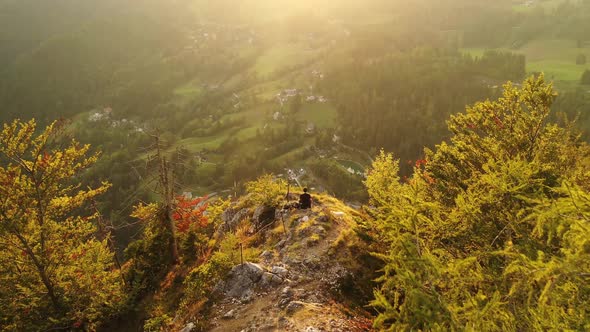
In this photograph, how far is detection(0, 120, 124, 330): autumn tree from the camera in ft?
70.4

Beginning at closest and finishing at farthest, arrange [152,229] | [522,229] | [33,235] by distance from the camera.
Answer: [522,229] → [33,235] → [152,229]

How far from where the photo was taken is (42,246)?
22.7 meters

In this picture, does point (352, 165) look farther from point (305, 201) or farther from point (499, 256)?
point (499, 256)

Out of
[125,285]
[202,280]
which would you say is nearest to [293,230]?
[202,280]

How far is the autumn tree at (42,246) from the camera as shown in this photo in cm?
2145

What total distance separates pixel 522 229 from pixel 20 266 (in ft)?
98.1

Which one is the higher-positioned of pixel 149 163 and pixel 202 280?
pixel 149 163

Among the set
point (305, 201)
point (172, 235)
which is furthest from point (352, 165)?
point (172, 235)

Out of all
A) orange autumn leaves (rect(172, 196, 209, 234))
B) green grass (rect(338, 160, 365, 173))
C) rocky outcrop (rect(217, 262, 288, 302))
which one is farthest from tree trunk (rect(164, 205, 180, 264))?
green grass (rect(338, 160, 365, 173))

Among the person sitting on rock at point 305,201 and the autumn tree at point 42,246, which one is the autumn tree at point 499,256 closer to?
the person sitting on rock at point 305,201

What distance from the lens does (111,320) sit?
1072 inches

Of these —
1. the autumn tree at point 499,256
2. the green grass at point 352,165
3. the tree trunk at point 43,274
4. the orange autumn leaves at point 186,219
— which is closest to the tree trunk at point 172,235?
the orange autumn leaves at point 186,219

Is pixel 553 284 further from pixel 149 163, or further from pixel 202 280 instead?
pixel 149 163

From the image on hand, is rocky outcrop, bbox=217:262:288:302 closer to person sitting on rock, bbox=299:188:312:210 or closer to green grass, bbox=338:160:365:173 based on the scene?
person sitting on rock, bbox=299:188:312:210
